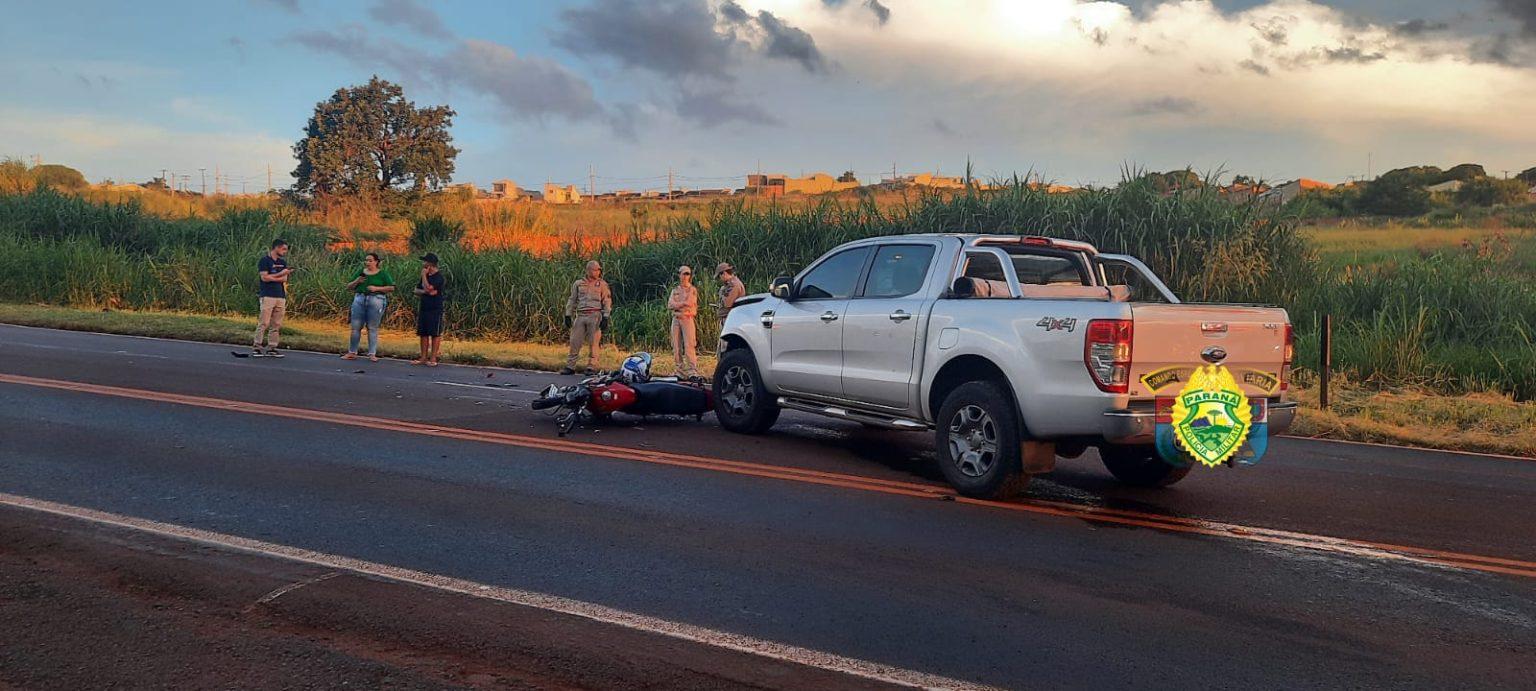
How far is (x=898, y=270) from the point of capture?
30.5 ft

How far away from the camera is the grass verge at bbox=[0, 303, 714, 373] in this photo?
62.5 ft

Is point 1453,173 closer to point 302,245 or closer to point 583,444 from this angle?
point 302,245

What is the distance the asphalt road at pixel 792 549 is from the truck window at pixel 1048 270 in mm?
1525

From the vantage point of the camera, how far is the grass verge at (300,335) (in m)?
19.1

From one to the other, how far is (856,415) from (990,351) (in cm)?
178

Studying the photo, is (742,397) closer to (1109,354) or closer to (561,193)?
(1109,354)

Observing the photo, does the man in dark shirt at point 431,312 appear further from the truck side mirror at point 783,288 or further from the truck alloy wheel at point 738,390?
the truck side mirror at point 783,288

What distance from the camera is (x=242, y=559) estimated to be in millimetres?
5895

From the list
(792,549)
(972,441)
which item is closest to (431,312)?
(972,441)

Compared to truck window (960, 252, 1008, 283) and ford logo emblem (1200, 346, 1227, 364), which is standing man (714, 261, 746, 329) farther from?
ford logo emblem (1200, 346, 1227, 364)

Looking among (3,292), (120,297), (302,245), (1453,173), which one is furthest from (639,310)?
(1453,173)

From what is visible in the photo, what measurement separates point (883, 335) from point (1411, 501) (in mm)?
3968

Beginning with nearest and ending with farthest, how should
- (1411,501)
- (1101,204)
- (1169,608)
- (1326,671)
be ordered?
(1326,671), (1169,608), (1411,501), (1101,204)

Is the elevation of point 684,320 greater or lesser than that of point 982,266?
lesser
